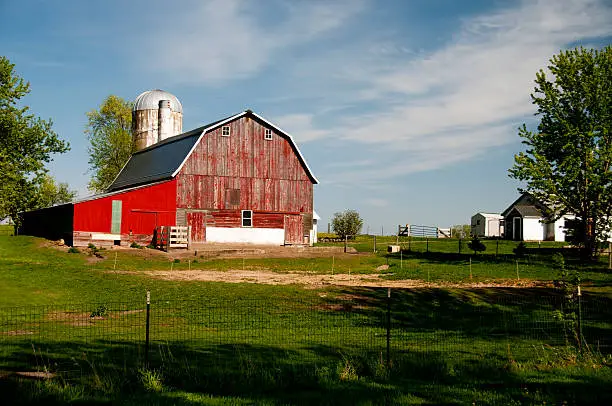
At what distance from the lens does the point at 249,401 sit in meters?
9.69

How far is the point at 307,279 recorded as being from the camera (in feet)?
99.7

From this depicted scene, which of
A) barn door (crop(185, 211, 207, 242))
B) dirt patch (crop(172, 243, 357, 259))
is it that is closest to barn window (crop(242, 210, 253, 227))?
dirt patch (crop(172, 243, 357, 259))

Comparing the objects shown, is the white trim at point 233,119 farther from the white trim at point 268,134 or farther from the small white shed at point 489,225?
the small white shed at point 489,225

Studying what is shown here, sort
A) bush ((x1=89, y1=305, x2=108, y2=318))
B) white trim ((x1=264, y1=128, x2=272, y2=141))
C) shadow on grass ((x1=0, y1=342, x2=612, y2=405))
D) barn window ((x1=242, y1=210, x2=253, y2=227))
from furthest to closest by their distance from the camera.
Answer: white trim ((x1=264, y1=128, x2=272, y2=141)) → barn window ((x1=242, y1=210, x2=253, y2=227)) → bush ((x1=89, y1=305, x2=108, y2=318)) → shadow on grass ((x1=0, y1=342, x2=612, y2=405))

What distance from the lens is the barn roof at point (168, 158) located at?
158 feet

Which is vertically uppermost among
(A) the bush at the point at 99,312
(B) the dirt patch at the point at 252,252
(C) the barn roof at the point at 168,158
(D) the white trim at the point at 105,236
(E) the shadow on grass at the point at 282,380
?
Result: (C) the barn roof at the point at 168,158

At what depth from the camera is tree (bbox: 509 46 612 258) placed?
38.5 metres

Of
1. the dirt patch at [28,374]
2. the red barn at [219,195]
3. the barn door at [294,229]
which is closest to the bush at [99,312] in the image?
the dirt patch at [28,374]

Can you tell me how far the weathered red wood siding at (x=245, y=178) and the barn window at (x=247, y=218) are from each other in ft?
0.93

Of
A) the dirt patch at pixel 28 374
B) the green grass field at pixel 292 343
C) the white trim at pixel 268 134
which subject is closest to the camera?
the green grass field at pixel 292 343

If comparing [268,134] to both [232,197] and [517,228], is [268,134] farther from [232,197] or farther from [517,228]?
[517,228]

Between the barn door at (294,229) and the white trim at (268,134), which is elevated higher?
the white trim at (268,134)

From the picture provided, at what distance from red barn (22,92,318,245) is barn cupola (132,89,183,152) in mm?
13875

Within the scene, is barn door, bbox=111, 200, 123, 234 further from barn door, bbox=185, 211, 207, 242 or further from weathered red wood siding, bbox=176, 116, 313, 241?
barn door, bbox=185, 211, 207, 242
